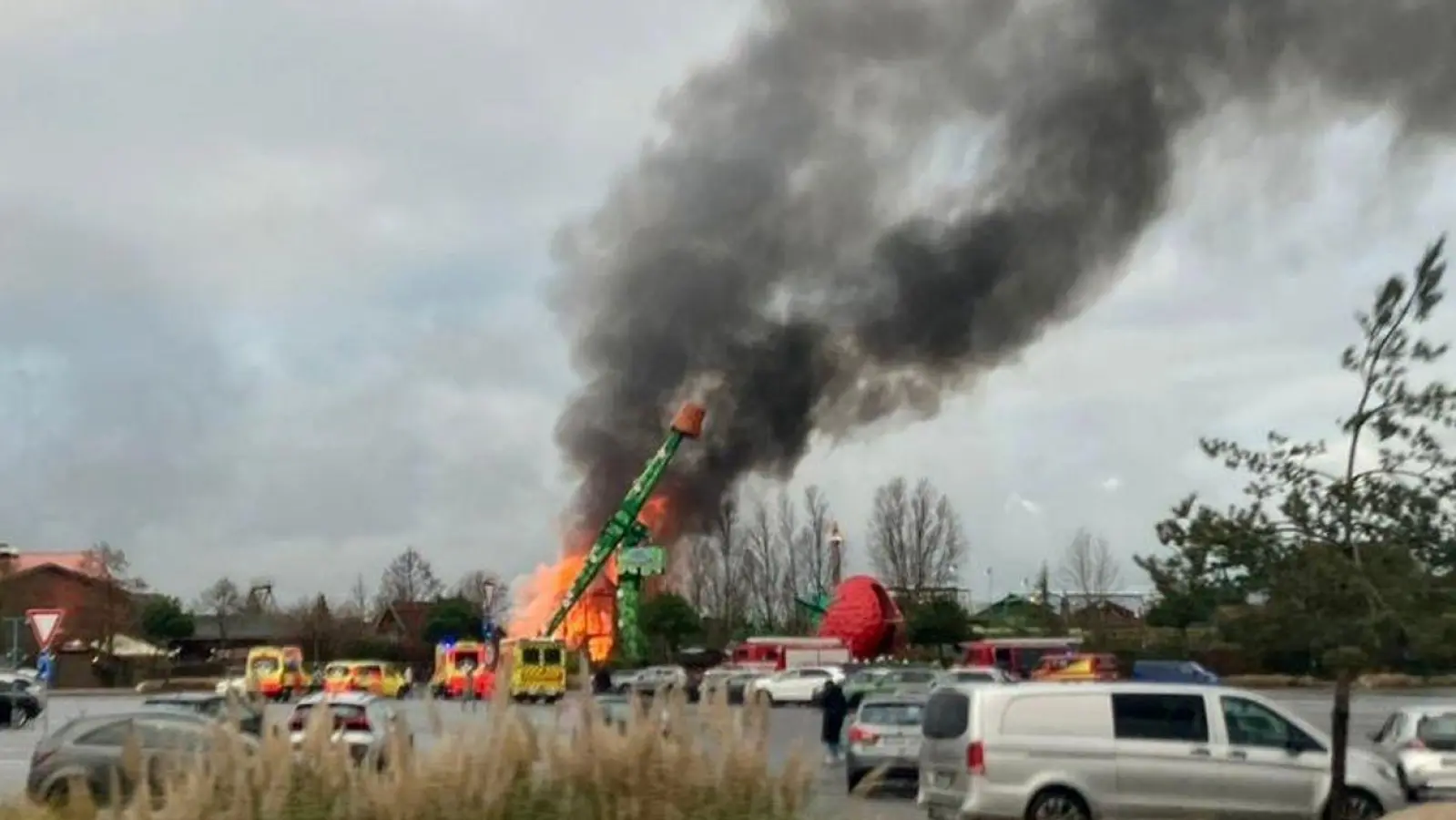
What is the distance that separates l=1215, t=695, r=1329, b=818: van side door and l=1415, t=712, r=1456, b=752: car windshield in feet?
20.5

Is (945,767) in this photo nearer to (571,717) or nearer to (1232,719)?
(1232,719)

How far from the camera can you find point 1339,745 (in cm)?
1554

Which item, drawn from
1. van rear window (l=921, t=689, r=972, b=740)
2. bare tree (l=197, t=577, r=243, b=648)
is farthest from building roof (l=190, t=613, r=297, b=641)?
van rear window (l=921, t=689, r=972, b=740)

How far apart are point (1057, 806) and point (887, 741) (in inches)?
307

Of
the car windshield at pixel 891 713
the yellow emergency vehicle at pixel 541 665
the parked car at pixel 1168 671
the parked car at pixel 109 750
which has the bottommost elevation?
the parked car at pixel 109 750

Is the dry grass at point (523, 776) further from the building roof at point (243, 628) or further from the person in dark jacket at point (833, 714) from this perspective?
the building roof at point (243, 628)

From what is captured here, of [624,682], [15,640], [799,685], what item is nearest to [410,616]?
[799,685]

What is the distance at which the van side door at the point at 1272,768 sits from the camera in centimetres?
1641

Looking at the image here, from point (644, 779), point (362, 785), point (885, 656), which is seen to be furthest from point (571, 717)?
point (885, 656)

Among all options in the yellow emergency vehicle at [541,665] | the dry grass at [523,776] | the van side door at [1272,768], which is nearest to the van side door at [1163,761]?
the van side door at [1272,768]

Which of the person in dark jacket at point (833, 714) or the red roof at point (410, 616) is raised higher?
the red roof at point (410, 616)

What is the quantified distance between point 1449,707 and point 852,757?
781 centimetres

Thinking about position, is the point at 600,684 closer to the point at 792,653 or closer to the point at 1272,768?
the point at 1272,768

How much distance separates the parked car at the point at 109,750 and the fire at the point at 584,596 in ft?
173
